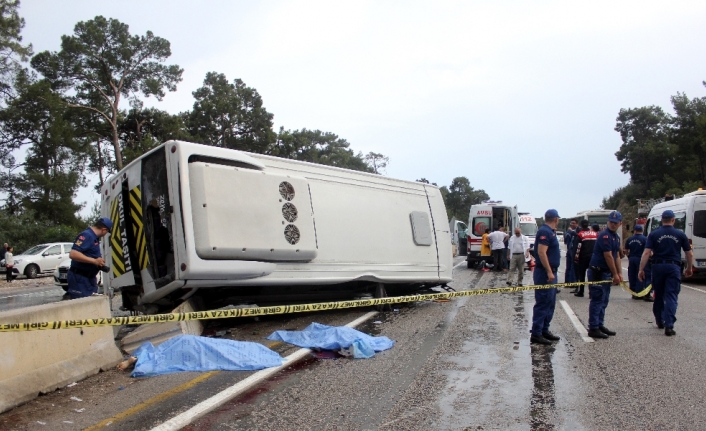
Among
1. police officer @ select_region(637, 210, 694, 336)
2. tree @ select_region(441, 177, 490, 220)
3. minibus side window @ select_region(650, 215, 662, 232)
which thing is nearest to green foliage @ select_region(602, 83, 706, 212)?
tree @ select_region(441, 177, 490, 220)

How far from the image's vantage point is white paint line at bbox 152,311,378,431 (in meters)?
3.90

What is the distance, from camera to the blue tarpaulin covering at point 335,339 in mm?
6129

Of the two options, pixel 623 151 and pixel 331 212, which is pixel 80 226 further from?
pixel 623 151

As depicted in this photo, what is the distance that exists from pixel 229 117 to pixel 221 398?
40632 millimetres

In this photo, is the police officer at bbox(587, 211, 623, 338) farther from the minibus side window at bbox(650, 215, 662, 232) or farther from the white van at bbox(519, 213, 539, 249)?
the white van at bbox(519, 213, 539, 249)

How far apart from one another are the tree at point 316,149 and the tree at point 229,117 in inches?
71.8

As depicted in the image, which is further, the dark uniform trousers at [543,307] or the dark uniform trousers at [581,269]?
the dark uniform trousers at [581,269]

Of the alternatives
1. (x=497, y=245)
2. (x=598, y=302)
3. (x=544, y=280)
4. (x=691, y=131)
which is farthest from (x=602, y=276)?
(x=691, y=131)

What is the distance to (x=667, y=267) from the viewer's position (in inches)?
291

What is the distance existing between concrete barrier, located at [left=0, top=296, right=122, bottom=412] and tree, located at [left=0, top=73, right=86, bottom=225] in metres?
31.7

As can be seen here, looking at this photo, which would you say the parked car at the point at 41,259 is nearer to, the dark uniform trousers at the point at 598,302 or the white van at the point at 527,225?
the white van at the point at 527,225

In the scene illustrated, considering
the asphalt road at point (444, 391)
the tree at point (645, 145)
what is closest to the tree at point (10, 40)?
the asphalt road at point (444, 391)

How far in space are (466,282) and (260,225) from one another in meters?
9.85

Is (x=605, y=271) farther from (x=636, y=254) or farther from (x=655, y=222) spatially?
(x=655, y=222)
